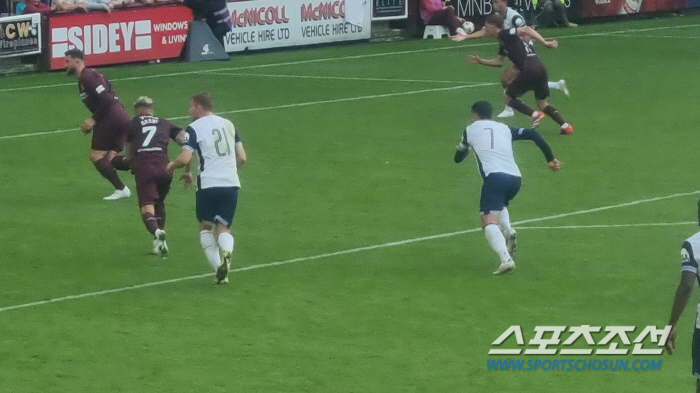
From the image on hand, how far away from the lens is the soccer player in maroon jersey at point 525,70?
21.9 meters

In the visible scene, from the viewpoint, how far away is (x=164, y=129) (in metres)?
14.7

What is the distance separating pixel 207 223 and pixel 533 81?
9854mm

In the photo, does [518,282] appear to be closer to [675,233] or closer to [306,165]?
[675,233]

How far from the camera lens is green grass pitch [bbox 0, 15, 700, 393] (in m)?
10.9

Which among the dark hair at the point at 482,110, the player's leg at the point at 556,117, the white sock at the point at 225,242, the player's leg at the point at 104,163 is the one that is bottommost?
the player's leg at the point at 556,117

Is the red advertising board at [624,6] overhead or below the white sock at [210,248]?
below

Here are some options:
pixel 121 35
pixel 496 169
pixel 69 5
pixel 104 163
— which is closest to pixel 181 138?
pixel 496 169

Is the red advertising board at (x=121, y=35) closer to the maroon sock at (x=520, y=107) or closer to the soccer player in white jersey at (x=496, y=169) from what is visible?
the maroon sock at (x=520, y=107)

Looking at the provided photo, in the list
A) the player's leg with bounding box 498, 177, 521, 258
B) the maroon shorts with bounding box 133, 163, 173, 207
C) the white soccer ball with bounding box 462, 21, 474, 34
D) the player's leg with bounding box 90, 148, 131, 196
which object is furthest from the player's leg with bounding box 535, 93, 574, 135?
the white soccer ball with bounding box 462, 21, 474, 34

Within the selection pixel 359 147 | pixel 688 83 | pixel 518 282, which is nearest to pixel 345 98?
pixel 359 147

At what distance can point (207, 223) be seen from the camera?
43.6 feet

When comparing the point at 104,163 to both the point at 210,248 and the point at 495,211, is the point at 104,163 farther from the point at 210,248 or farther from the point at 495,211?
the point at 495,211

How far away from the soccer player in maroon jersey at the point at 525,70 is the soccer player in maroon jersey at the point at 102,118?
6.67m

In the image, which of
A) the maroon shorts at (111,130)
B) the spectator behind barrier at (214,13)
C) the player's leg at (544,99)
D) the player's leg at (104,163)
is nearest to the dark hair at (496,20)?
the player's leg at (544,99)
